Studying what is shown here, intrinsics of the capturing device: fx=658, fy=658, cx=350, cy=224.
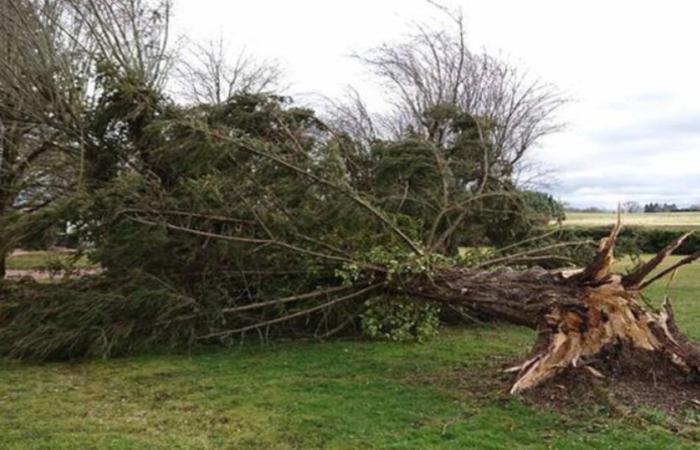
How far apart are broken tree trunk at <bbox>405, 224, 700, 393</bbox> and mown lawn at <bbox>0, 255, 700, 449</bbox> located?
411 mm

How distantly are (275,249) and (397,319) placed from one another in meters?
1.34

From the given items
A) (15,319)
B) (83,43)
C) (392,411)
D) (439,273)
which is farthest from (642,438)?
(83,43)

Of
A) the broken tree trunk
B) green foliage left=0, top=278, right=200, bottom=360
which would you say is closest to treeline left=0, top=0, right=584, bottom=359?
green foliage left=0, top=278, right=200, bottom=360

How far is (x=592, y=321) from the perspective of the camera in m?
4.51

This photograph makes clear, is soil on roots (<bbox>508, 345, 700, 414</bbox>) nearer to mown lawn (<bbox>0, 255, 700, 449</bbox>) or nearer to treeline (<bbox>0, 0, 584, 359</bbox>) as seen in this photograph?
mown lawn (<bbox>0, 255, 700, 449</bbox>)

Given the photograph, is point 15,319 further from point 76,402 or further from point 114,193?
point 76,402

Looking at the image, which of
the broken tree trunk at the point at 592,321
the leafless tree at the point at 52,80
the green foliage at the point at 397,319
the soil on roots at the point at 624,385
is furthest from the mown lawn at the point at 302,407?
the leafless tree at the point at 52,80

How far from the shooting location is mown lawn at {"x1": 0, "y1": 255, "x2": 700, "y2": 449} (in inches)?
141

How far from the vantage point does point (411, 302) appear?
6051mm

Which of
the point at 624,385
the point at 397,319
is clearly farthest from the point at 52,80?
the point at 624,385

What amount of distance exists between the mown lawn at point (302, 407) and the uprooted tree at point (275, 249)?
0.42m

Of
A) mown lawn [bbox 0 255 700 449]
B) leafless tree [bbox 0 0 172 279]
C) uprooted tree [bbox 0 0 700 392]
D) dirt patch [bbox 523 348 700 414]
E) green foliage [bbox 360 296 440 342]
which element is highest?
leafless tree [bbox 0 0 172 279]

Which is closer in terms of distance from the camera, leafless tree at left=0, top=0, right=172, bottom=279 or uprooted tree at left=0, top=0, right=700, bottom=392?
uprooted tree at left=0, top=0, right=700, bottom=392

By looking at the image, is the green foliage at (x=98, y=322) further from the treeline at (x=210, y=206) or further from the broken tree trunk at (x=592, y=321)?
the broken tree trunk at (x=592, y=321)
